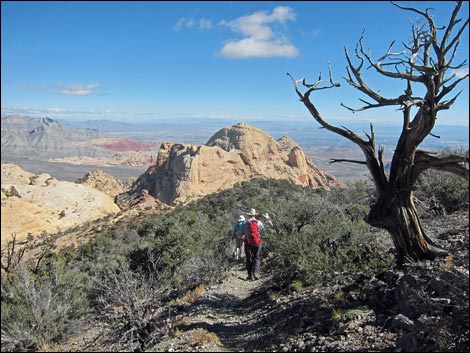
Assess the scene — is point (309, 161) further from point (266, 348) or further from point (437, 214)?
point (266, 348)

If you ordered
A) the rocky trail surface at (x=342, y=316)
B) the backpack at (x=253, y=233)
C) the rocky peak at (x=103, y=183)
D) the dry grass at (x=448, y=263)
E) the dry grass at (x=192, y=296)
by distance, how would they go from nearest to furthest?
the rocky trail surface at (x=342, y=316), the dry grass at (x=448, y=263), the backpack at (x=253, y=233), the dry grass at (x=192, y=296), the rocky peak at (x=103, y=183)

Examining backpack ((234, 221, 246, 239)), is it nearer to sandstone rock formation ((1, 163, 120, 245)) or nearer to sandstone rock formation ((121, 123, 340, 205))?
sandstone rock formation ((1, 163, 120, 245))

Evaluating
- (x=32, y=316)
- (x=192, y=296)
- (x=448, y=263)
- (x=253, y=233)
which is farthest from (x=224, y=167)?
(x=448, y=263)

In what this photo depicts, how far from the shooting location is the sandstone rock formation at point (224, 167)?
41.5 metres

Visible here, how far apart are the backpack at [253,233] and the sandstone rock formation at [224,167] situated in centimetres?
2865

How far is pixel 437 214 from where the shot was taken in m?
9.58

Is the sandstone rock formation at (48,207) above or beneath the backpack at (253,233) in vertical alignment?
beneath

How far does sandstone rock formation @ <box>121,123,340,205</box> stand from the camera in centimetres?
4153

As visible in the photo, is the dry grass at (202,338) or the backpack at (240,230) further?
the backpack at (240,230)

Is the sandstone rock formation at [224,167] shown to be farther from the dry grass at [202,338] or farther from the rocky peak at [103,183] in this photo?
the dry grass at [202,338]

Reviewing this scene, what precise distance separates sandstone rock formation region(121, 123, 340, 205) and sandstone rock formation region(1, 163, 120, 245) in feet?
19.9

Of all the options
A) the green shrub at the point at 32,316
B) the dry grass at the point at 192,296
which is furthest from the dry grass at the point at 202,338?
the green shrub at the point at 32,316

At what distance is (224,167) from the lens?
1746 inches

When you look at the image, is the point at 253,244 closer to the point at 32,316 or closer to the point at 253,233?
the point at 253,233
